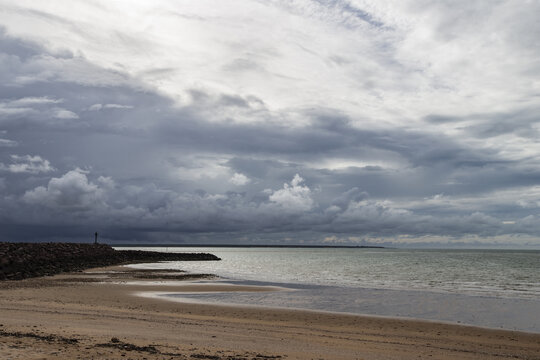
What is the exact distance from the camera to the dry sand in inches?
494

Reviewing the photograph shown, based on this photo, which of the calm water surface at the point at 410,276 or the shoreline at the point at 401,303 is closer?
the shoreline at the point at 401,303

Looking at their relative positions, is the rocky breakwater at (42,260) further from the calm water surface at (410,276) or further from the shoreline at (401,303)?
the shoreline at (401,303)

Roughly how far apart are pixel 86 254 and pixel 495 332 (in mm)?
74434

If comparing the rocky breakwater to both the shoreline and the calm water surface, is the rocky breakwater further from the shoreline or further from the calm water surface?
the shoreline

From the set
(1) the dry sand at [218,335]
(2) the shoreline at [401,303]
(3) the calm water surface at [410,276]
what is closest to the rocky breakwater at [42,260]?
(3) the calm water surface at [410,276]

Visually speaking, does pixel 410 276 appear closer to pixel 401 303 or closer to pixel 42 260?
pixel 401 303

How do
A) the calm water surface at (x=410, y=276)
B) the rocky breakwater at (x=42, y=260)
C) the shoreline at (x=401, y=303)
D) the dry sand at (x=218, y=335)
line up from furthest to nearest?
the rocky breakwater at (x=42, y=260)
the calm water surface at (x=410, y=276)
the shoreline at (x=401, y=303)
the dry sand at (x=218, y=335)

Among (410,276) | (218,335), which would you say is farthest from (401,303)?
(410,276)

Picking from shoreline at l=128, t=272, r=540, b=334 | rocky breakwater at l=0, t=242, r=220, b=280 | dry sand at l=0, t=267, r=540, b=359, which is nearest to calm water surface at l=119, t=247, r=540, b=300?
shoreline at l=128, t=272, r=540, b=334

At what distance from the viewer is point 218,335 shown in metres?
16.2

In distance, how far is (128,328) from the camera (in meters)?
16.8

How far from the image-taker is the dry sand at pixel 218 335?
1255 cm

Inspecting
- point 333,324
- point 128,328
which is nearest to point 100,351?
point 128,328

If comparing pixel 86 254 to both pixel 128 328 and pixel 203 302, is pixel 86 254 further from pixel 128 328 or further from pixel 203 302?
pixel 128 328
